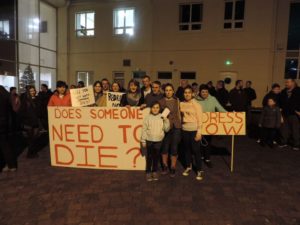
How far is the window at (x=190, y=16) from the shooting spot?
15.4 meters

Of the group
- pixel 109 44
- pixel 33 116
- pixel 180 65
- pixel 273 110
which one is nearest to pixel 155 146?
pixel 33 116

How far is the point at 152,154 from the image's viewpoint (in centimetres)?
485

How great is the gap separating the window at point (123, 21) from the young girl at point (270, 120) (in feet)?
36.6

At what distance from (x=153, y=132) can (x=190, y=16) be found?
41.3 feet

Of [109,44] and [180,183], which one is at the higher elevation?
[109,44]

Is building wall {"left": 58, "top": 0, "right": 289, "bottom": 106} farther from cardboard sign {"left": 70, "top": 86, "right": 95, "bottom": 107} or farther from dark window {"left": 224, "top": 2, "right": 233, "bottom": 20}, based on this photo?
cardboard sign {"left": 70, "top": 86, "right": 95, "bottom": 107}

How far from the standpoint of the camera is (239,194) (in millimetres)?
4324

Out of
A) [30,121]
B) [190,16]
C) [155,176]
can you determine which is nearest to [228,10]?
[190,16]

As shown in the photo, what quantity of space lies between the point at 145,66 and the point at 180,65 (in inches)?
88.2

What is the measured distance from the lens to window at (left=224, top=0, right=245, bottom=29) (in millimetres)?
14680

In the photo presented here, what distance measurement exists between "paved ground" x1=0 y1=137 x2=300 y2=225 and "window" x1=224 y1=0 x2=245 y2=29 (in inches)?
432

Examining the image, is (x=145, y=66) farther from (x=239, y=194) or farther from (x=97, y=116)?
(x=239, y=194)

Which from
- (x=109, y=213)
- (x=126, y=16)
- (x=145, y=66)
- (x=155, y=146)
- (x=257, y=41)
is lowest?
(x=109, y=213)

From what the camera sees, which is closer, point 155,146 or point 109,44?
point 155,146
